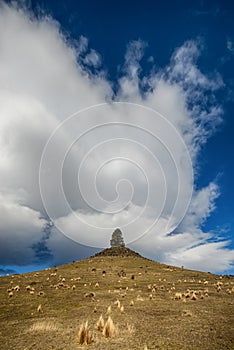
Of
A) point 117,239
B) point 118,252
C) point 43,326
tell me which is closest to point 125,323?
point 43,326

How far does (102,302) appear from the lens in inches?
924

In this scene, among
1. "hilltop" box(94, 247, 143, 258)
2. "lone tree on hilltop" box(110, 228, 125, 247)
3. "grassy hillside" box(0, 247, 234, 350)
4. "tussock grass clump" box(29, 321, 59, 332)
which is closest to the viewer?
"grassy hillside" box(0, 247, 234, 350)

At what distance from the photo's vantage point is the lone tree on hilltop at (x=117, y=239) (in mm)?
97062

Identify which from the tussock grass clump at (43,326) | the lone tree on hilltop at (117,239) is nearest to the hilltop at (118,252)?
the lone tree on hilltop at (117,239)

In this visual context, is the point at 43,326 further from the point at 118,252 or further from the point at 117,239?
the point at 117,239

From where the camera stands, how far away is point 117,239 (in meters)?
97.9

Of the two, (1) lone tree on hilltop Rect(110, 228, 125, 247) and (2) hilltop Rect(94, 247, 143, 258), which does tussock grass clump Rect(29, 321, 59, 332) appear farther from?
(1) lone tree on hilltop Rect(110, 228, 125, 247)

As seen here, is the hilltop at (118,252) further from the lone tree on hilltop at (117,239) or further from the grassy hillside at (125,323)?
the grassy hillside at (125,323)

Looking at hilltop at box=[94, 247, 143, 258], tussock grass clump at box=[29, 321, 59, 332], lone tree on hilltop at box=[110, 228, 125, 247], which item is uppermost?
lone tree on hilltop at box=[110, 228, 125, 247]

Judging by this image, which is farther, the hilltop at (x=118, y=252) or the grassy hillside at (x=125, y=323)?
the hilltop at (x=118, y=252)

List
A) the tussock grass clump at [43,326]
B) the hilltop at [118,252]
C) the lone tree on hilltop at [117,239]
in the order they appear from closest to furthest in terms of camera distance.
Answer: the tussock grass clump at [43,326]
the hilltop at [118,252]
the lone tree on hilltop at [117,239]

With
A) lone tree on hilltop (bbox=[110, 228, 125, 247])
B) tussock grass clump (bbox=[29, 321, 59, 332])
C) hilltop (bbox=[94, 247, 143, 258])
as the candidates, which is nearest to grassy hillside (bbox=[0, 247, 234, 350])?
tussock grass clump (bbox=[29, 321, 59, 332])

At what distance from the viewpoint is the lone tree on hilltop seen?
9706cm

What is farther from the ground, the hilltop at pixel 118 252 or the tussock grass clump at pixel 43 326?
the hilltop at pixel 118 252
